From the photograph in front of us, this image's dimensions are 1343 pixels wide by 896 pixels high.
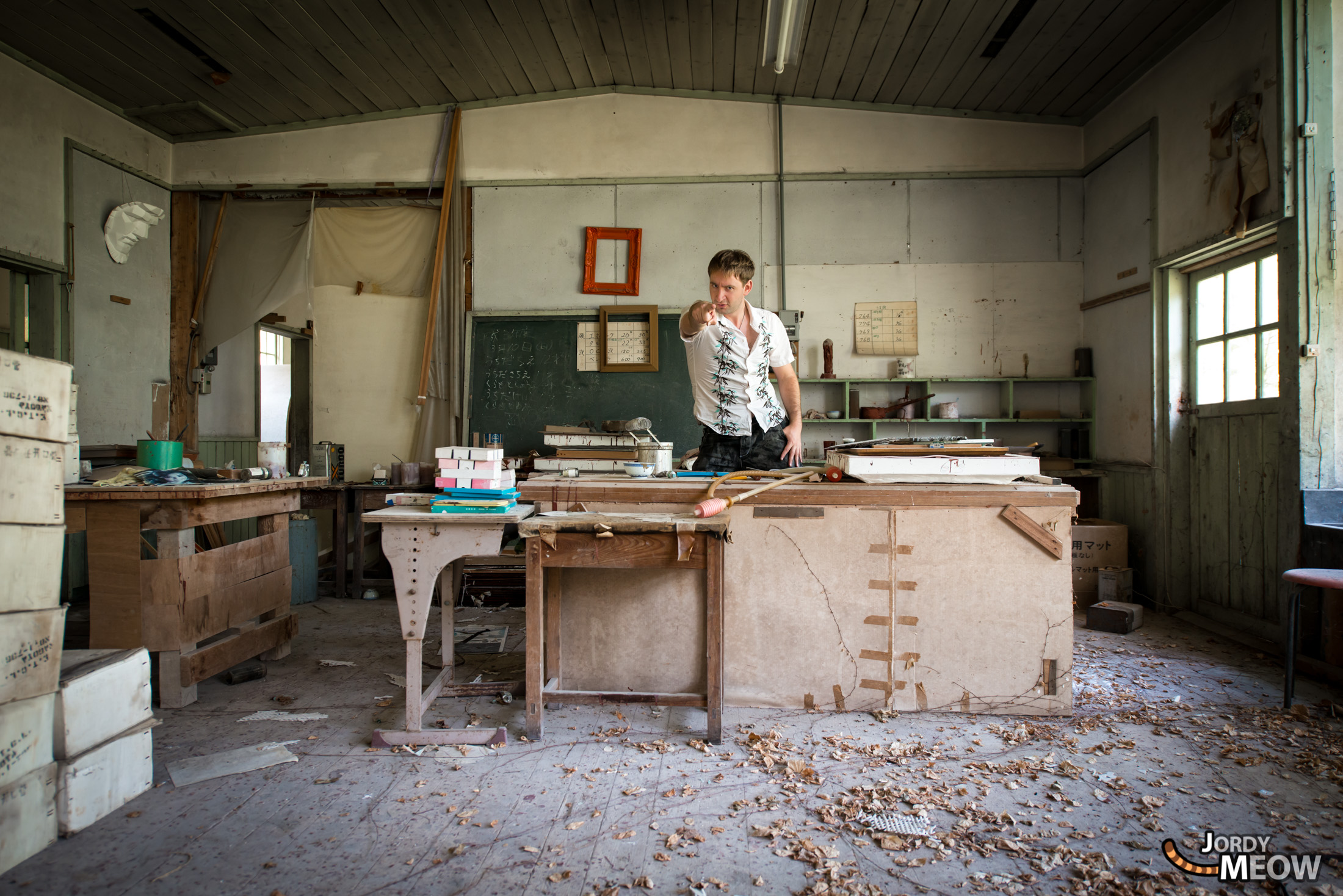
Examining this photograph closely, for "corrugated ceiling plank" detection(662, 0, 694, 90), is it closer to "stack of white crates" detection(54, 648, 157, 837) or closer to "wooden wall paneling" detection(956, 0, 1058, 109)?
"wooden wall paneling" detection(956, 0, 1058, 109)

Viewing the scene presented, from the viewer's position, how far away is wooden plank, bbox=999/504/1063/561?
7.57 feet

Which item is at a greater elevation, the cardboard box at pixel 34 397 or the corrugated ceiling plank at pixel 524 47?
the corrugated ceiling plank at pixel 524 47

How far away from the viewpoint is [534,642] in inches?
85.2

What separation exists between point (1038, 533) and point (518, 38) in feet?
14.8

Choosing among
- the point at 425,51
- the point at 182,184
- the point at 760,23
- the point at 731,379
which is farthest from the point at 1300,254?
the point at 182,184

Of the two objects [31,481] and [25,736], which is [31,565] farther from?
[25,736]

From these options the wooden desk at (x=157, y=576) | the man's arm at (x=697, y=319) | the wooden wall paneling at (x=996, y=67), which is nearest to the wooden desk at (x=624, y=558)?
the man's arm at (x=697, y=319)

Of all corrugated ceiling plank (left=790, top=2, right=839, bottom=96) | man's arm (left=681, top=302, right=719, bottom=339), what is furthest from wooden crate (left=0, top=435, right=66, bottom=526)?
corrugated ceiling plank (left=790, top=2, right=839, bottom=96)

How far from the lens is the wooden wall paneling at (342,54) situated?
4.04 metres

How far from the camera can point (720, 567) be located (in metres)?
2.12

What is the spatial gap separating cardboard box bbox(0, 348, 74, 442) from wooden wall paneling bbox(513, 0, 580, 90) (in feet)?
11.9

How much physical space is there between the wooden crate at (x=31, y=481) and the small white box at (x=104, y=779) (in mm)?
623

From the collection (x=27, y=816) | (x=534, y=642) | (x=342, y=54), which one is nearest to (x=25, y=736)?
(x=27, y=816)

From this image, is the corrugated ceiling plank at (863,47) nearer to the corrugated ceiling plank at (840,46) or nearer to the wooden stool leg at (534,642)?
the corrugated ceiling plank at (840,46)
